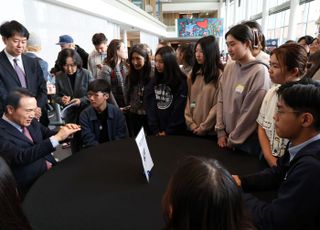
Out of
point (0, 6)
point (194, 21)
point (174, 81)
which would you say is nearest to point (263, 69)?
point (174, 81)

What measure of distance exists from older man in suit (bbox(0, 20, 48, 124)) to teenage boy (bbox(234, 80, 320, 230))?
5.83 feet

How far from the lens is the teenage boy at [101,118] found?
2.03 m

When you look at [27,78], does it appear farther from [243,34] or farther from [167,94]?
[243,34]

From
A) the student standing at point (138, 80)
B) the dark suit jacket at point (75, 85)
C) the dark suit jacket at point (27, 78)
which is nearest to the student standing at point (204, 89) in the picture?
the student standing at point (138, 80)

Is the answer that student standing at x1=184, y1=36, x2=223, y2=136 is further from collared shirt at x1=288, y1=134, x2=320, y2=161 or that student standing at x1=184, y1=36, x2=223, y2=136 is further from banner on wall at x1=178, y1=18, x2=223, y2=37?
banner on wall at x1=178, y1=18, x2=223, y2=37

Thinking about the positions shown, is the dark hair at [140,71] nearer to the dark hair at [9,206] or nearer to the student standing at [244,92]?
the student standing at [244,92]

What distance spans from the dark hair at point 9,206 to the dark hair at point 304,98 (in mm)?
957

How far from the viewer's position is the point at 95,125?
6.75 feet

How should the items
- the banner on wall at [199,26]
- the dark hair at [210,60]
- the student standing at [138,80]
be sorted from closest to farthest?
the dark hair at [210,60] → the student standing at [138,80] → the banner on wall at [199,26]

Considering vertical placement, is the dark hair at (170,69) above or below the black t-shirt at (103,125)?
above

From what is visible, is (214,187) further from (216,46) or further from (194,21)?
(194,21)

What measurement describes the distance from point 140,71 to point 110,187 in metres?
1.42

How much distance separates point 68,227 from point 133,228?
0.24 meters

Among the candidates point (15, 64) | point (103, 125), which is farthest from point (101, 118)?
point (15, 64)
